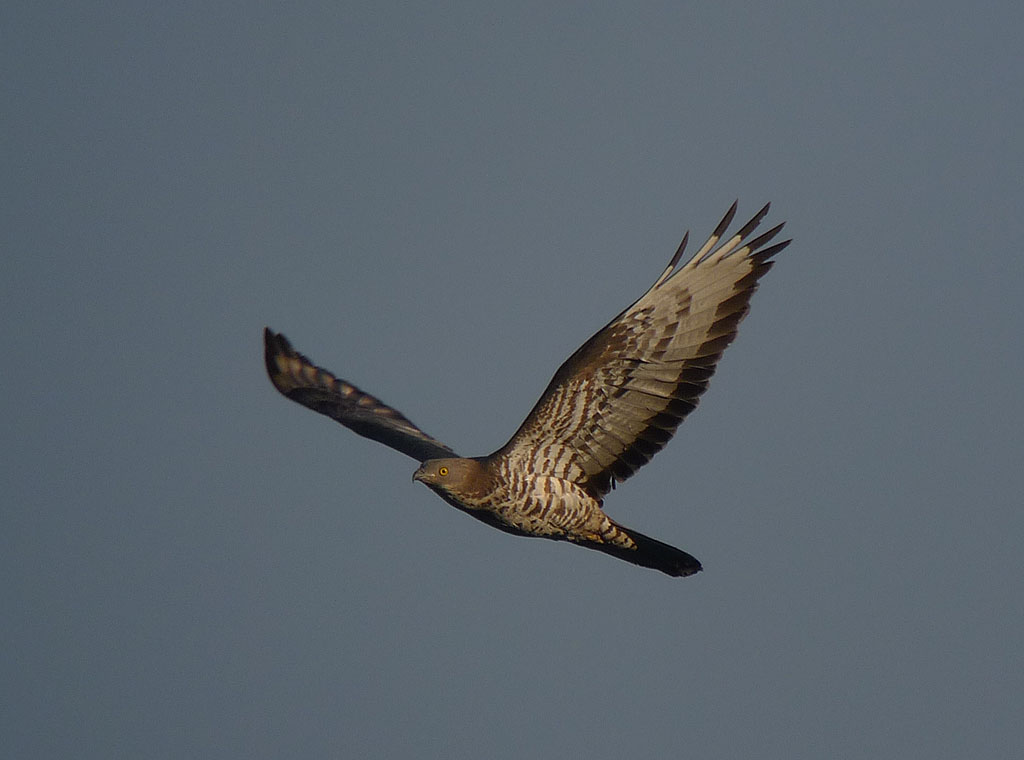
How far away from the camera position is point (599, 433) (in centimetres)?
1017

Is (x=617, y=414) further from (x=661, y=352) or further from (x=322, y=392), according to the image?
(x=322, y=392)

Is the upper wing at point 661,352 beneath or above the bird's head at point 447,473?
above

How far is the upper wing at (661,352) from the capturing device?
9.72 m

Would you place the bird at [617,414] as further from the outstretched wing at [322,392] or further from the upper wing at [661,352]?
the outstretched wing at [322,392]

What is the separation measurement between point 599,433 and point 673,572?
1.33 m

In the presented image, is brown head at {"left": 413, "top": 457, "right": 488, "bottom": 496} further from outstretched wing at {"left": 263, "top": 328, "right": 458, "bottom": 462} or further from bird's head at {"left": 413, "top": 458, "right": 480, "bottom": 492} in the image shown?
outstretched wing at {"left": 263, "top": 328, "right": 458, "bottom": 462}

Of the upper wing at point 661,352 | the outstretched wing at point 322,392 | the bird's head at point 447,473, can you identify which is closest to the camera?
the upper wing at point 661,352

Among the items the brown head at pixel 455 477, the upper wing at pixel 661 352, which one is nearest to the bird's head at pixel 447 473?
the brown head at pixel 455 477

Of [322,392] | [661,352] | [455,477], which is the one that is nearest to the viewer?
[661,352]

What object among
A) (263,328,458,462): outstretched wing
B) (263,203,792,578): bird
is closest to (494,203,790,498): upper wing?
(263,203,792,578): bird

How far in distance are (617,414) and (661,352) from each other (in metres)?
0.61

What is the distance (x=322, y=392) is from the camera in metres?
13.9

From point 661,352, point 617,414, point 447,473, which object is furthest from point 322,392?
point 661,352

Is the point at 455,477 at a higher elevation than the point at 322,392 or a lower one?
lower
